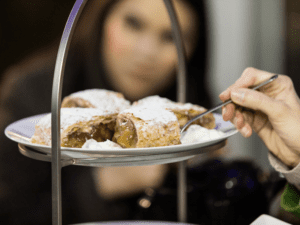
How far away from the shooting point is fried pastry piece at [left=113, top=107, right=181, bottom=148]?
496 mm

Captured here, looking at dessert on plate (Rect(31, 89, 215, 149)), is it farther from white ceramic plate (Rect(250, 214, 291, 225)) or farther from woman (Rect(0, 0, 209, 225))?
woman (Rect(0, 0, 209, 225))

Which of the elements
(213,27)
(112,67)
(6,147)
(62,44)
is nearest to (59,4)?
(112,67)

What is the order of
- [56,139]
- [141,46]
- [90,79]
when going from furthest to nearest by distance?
[90,79], [141,46], [56,139]

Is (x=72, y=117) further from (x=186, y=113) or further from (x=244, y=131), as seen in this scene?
(x=244, y=131)

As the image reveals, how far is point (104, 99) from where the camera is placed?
76cm

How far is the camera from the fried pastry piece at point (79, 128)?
1.62ft

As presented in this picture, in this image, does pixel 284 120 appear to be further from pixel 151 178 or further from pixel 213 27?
pixel 213 27

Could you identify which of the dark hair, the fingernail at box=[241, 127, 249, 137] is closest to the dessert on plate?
the fingernail at box=[241, 127, 249, 137]

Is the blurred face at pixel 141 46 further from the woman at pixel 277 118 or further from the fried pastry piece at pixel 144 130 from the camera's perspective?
the fried pastry piece at pixel 144 130

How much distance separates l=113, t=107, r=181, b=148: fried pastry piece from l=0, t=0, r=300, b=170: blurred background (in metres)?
1.49

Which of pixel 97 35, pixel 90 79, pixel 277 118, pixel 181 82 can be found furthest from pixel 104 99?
pixel 97 35

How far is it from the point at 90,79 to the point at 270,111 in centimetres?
169

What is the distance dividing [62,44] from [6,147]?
1.55 meters

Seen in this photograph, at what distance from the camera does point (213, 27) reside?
239cm
